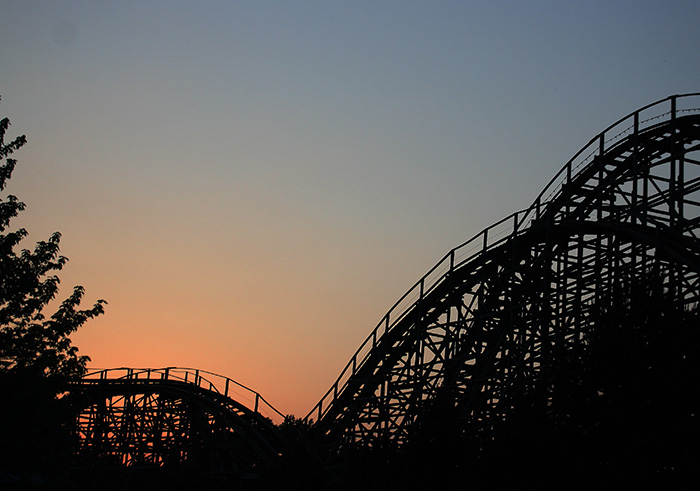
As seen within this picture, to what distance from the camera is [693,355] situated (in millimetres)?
Answer: 17109

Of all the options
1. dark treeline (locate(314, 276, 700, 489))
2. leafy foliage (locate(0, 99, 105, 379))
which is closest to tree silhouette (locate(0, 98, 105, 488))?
leafy foliage (locate(0, 99, 105, 379))

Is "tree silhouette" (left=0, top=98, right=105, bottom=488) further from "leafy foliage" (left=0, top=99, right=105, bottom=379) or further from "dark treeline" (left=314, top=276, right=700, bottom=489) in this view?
"dark treeline" (left=314, top=276, right=700, bottom=489)

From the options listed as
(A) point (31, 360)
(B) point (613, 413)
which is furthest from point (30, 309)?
(B) point (613, 413)

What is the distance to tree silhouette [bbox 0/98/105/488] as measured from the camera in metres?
15.3

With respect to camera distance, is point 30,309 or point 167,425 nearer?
point 30,309

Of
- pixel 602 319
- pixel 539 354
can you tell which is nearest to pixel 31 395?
pixel 602 319

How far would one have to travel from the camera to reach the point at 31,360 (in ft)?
54.5

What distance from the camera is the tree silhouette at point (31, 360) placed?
50.1 feet

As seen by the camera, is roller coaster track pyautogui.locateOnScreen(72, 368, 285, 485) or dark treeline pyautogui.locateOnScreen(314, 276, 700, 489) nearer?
dark treeline pyautogui.locateOnScreen(314, 276, 700, 489)

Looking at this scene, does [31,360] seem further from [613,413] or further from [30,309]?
[613,413]

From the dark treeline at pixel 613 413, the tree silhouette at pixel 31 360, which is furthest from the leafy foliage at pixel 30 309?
the dark treeline at pixel 613 413

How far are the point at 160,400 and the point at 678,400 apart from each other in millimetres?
21325

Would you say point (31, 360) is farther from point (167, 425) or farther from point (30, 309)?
point (167, 425)

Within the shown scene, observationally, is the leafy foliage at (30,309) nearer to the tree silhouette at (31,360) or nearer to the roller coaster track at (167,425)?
the tree silhouette at (31,360)
